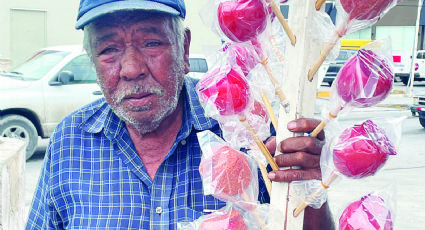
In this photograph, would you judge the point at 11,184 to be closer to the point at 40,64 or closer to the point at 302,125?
the point at 302,125

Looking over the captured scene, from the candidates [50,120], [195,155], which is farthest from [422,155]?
[195,155]

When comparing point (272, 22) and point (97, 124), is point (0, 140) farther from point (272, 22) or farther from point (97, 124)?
point (272, 22)

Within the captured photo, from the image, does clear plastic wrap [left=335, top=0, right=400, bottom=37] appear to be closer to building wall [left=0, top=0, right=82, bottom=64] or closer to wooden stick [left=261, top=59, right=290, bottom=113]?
wooden stick [left=261, top=59, right=290, bottom=113]

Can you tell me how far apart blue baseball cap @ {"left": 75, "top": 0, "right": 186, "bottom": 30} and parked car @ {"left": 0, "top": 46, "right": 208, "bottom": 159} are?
5.68 meters

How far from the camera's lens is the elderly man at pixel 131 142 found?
5.21 ft

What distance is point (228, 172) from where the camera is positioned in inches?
43.6

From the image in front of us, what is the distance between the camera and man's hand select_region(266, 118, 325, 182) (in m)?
1.07

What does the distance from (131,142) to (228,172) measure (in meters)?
0.73

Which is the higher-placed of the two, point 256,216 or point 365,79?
point 365,79

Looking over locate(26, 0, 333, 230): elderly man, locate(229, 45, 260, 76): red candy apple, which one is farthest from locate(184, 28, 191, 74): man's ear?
locate(229, 45, 260, 76): red candy apple

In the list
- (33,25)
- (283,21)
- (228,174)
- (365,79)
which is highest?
(33,25)

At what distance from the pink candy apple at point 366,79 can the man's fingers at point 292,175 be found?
0.19m

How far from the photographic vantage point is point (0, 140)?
360cm

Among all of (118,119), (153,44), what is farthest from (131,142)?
(153,44)
